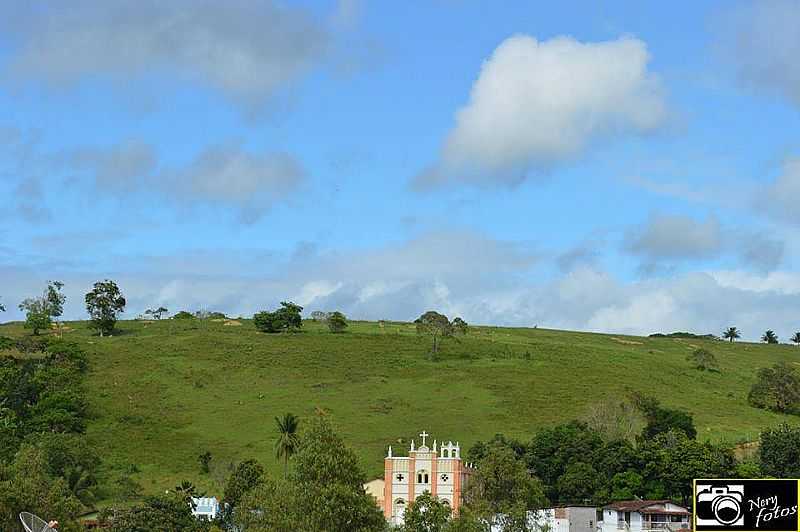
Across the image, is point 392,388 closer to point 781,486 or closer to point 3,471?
point 3,471

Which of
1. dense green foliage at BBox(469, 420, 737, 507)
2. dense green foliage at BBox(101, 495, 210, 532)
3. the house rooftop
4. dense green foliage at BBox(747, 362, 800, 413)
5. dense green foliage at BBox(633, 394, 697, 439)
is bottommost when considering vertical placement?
dense green foliage at BBox(101, 495, 210, 532)

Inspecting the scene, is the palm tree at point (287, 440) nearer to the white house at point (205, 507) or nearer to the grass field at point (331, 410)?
the white house at point (205, 507)

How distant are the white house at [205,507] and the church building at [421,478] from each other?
61.1ft

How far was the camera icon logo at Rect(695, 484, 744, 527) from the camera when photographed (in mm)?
41006

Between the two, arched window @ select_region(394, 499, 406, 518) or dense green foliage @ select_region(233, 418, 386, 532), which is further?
arched window @ select_region(394, 499, 406, 518)

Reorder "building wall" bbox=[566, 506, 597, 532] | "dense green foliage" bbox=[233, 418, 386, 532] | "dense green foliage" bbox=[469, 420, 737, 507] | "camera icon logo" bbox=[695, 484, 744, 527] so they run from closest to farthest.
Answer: "camera icon logo" bbox=[695, 484, 744, 527], "dense green foliage" bbox=[233, 418, 386, 532], "building wall" bbox=[566, 506, 597, 532], "dense green foliage" bbox=[469, 420, 737, 507]

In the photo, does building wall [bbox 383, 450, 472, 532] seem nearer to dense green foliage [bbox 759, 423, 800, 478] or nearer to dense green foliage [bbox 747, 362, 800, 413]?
dense green foliage [bbox 759, 423, 800, 478]

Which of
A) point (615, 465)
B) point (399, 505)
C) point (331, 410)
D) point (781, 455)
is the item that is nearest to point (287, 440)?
point (399, 505)

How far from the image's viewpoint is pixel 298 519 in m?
84.4

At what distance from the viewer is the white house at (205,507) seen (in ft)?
416

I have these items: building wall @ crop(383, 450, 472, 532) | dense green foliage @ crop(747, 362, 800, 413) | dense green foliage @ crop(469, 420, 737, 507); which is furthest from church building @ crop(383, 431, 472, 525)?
dense green foliage @ crop(747, 362, 800, 413)

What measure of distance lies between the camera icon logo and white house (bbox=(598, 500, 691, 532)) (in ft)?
267

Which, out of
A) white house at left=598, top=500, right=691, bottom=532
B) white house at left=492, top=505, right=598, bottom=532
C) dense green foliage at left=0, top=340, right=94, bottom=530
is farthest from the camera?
white house at left=598, top=500, right=691, bottom=532

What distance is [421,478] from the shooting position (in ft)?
433
